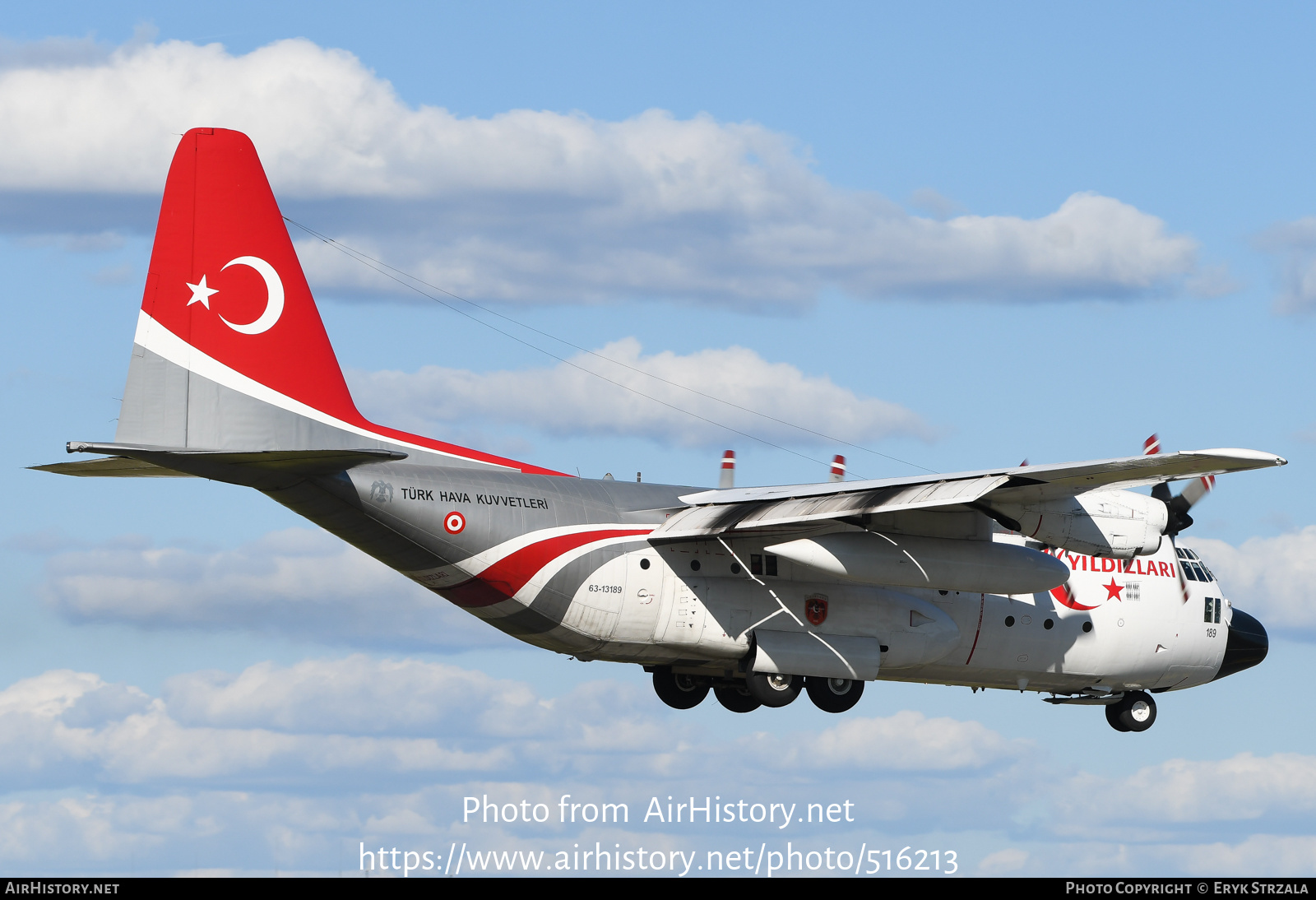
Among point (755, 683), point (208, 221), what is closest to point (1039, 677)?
point (755, 683)

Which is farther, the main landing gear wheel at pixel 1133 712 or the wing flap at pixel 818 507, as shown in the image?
the main landing gear wheel at pixel 1133 712

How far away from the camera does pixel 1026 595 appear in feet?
88.1

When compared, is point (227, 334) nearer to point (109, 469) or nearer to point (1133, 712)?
point (109, 469)

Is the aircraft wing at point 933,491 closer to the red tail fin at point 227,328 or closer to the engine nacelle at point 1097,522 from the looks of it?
the engine nacelle at point 1097,522

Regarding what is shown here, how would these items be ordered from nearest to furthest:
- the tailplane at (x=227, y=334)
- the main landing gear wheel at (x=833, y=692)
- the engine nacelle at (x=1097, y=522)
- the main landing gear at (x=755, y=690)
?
1. the tailplane at (x=227, y=334)
2. the engine nacelle at (x=1097, y=522)
3. the main landing gear at (x=755, y=690)
4. the main landing gear wheel at (x=833, y=692)

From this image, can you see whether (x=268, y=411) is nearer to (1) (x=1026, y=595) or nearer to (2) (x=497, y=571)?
(2) (x=497, y=571)

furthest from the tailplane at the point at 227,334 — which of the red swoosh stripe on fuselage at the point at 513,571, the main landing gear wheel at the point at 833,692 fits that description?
the main landing gear wheel at the point at 833,692

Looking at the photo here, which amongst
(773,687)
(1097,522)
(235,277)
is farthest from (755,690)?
(235,277)

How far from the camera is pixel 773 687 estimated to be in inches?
963

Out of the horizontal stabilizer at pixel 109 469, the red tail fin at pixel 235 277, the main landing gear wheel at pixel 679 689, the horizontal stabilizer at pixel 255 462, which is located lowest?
the main landing gear wheel at pixel 679 689

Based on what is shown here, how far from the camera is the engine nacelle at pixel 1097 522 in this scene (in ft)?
76.2

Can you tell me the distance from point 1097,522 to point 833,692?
476cm

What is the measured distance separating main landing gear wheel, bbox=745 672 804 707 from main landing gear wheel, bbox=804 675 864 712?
24 cm

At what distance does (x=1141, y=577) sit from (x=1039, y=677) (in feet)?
8.08
